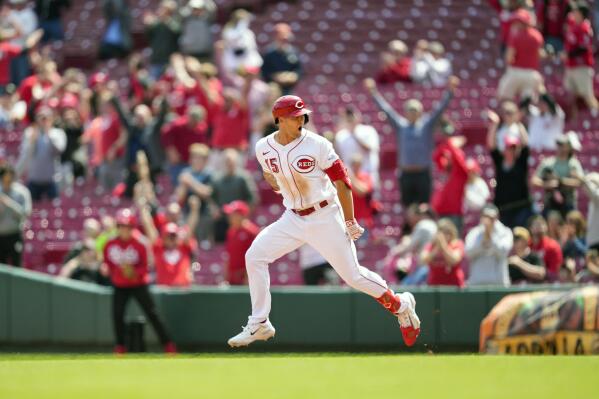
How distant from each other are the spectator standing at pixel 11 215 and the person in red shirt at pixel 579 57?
7458 mm

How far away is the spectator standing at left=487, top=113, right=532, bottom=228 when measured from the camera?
59.9 ft

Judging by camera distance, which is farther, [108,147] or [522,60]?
[108,147]

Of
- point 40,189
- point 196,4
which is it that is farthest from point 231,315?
point 196,4

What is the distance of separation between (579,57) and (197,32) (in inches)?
221

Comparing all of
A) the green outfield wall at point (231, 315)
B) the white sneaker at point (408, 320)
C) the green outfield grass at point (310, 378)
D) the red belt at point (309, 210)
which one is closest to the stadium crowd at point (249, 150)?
the green outfield wall at point (231, 315)

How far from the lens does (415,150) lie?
19.0 metres

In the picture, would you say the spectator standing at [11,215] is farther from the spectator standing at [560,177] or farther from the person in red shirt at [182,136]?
the spectator standing at [560,177]

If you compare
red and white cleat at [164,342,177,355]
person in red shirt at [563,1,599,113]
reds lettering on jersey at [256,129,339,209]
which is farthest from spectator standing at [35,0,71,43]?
reds lettering on jersey at [256,129,339,209]

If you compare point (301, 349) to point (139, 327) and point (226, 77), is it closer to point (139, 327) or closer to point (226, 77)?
point (139, 327)

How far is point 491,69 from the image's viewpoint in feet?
76.4

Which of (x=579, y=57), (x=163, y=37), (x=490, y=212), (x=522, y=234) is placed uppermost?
(x=163, y=37)

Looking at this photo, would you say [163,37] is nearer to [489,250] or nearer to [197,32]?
[197,32]

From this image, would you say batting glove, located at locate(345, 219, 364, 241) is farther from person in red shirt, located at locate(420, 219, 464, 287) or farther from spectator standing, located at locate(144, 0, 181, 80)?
spectator standing, located at locate(144, 0, 181, 80)

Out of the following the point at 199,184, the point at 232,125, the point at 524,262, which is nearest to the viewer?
the point at 524,262
